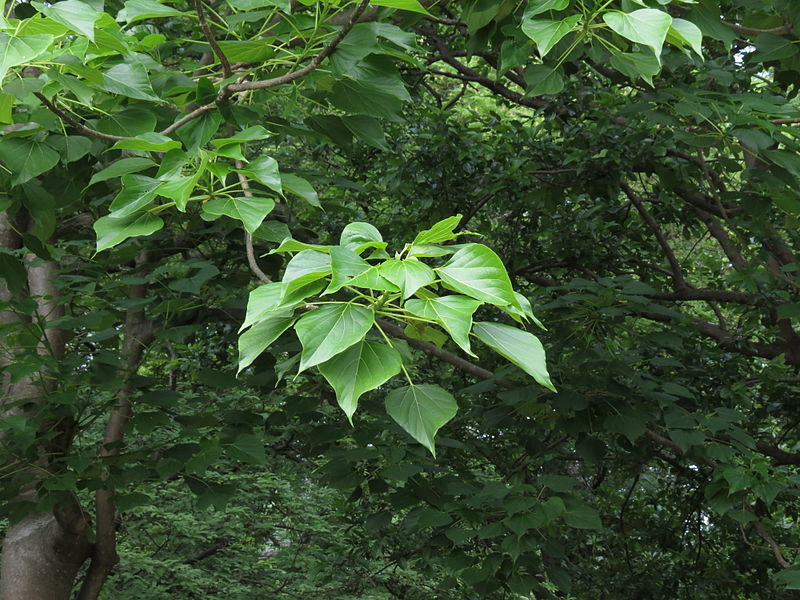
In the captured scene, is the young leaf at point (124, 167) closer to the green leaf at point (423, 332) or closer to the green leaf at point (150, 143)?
the green leaf at point (150, 143)

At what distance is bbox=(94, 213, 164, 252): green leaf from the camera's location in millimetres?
1502

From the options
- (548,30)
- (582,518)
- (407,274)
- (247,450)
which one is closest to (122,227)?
(407,274)

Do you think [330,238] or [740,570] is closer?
[330,238]

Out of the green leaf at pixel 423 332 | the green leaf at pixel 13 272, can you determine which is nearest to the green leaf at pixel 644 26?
the green leaf at pixel 423 332

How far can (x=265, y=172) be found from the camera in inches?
60.9

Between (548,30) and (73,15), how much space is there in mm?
829

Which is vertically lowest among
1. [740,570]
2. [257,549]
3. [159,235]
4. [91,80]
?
[257,549]

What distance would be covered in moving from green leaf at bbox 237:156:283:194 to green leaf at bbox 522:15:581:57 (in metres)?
0.52

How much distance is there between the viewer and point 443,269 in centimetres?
115

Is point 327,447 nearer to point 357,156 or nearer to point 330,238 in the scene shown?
point 330,238

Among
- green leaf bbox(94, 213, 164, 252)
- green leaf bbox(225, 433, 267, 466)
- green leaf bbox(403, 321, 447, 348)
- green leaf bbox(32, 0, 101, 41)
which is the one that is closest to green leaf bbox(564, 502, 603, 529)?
green leaf bbox(225, 433, 267, 466)

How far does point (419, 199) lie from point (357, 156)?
615 mm

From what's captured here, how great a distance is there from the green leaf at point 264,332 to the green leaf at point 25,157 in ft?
2.86

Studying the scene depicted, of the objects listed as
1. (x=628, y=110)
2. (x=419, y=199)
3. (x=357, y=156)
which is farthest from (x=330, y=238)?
(x=628, y=110)
